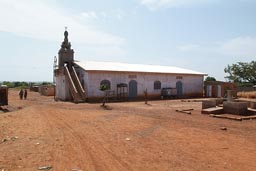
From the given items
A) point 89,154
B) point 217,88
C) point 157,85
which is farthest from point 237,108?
point 217,88

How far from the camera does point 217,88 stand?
40.2 meters

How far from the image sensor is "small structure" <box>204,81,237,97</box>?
39822 millimetres

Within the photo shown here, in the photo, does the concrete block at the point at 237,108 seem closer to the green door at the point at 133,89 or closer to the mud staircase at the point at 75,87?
the mud staircase at the point at 75,87

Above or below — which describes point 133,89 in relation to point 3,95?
above

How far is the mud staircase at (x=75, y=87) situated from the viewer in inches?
1183

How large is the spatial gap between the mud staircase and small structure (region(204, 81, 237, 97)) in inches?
699

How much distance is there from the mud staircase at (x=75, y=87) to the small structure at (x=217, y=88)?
58.3ft

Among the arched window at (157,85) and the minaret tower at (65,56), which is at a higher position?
the minaret tower at (65,56)

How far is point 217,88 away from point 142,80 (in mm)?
11056

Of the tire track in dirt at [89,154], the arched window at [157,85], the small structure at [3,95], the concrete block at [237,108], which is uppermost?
the arched window at [157,85]

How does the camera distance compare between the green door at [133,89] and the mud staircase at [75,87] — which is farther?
the green door at [133,89]

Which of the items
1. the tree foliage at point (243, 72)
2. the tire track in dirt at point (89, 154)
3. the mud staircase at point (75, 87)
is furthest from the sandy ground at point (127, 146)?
the tree foliage at point (243, 72)

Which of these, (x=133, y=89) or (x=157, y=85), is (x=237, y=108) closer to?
(x=133, y=89)

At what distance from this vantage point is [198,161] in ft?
25.6
